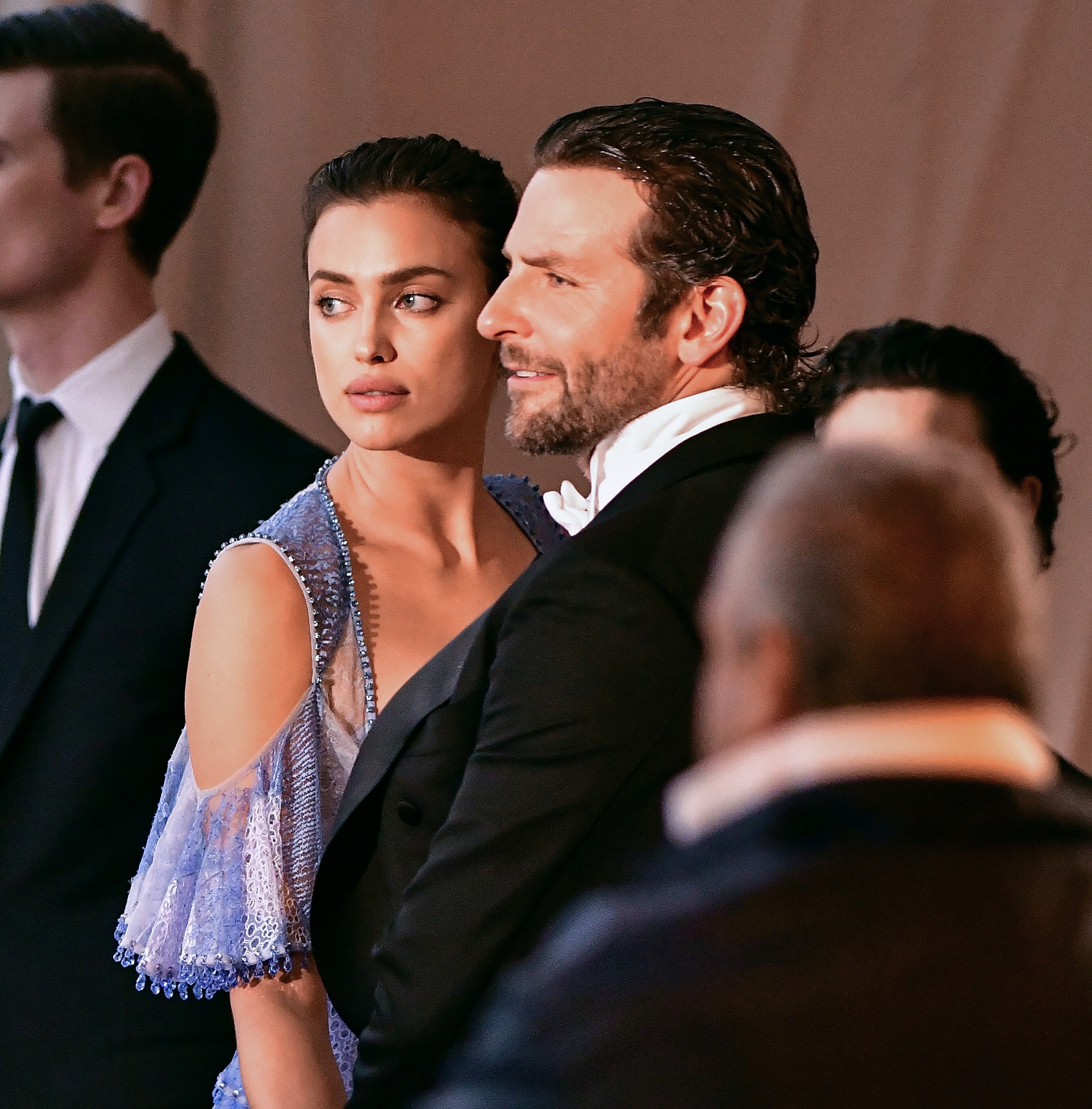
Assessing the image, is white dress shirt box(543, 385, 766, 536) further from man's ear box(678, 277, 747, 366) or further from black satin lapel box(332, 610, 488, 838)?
black satin lapel box(332, 610, 488, 838)

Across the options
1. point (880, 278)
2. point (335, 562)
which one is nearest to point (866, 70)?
point (880, 278)

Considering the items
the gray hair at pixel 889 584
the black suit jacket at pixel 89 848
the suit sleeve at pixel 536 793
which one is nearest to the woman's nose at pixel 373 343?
the black suit jacket at pixel 89 848

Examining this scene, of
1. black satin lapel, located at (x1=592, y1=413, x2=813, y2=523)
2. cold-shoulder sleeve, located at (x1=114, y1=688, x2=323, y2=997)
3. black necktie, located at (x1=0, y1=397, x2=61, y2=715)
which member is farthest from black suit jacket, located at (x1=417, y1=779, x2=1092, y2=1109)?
black necktie, located at (x1=0, y1=397, x2=61, y2=715)

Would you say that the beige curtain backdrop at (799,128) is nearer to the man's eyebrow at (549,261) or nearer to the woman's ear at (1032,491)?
the woman's ear at (1032,491)

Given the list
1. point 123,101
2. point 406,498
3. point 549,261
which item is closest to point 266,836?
point 406,498

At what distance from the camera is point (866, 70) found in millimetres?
3379

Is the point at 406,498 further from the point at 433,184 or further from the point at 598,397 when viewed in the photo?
the point at 598,397

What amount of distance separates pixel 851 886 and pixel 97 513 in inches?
62.1

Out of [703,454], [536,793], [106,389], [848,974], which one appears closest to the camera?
[848,974]

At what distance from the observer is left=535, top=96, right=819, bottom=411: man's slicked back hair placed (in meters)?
1.56

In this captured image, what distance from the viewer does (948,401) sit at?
1985 millimetres

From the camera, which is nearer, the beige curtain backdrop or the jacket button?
the jacket button

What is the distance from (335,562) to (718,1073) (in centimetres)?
110

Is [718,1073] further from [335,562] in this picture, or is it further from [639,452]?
→ [335,562]
